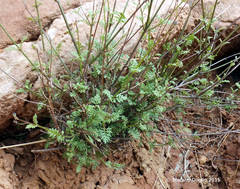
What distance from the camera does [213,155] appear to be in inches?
93.2

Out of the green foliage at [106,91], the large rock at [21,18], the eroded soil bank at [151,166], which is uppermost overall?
the large rock at [21,18]

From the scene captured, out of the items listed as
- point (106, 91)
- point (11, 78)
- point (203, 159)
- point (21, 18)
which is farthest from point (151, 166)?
point (21, 18)

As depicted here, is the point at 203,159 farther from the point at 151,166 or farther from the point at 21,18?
the point at 21,18

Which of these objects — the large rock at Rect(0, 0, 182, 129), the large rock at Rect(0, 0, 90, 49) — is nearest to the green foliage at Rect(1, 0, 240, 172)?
the large rock at Rect(0, 0, 182, 129)

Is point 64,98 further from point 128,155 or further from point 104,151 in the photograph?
point 128,155

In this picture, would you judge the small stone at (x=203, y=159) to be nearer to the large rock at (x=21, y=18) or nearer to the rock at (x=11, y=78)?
the rock at (x=11, y=78)

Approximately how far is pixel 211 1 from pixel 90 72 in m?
1.53

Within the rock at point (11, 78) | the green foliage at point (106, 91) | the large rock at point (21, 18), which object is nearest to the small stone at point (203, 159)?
the green foliage at point (106, 91)

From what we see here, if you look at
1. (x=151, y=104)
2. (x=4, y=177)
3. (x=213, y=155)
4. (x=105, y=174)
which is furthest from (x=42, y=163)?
(x=213, y=155)

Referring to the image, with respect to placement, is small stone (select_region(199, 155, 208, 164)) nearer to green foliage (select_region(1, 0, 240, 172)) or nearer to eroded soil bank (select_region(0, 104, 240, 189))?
eroded soil bank (select_region(0, 104, 240, 189))

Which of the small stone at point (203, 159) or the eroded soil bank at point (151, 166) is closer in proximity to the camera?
the eroded soil bank at point (151, 166)

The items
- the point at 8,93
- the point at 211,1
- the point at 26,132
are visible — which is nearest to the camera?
the point at 8,93

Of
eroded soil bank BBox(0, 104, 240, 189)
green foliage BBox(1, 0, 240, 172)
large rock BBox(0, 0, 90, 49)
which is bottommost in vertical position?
eroded soil bank BBox(0, 104, 240, 189)

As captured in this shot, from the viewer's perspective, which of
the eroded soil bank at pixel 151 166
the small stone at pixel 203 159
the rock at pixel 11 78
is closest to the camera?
the rock at pixel 11 78
